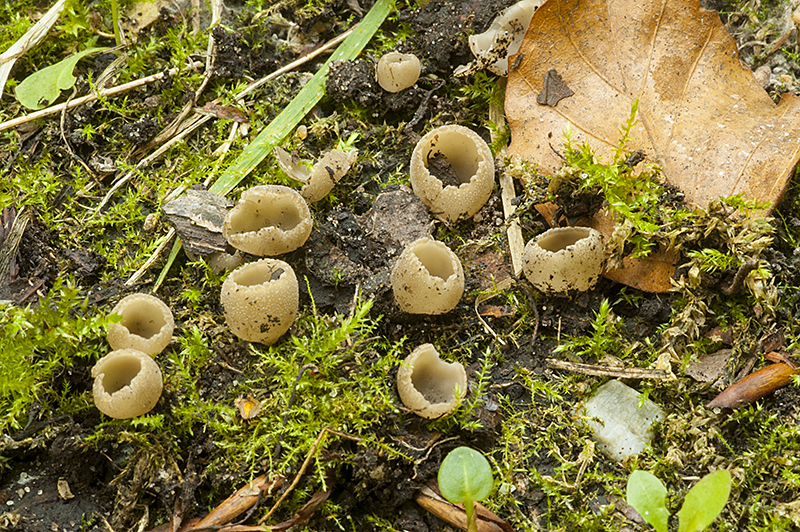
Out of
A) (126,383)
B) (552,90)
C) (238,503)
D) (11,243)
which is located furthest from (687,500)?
(11,243)

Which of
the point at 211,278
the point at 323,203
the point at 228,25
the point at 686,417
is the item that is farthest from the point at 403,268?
the point at 228,25

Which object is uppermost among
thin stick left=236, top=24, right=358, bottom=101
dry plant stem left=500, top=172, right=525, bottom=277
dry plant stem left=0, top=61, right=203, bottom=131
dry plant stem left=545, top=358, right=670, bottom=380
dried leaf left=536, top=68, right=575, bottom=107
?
dried leaf left=536, top=68, right=575, bottom=107

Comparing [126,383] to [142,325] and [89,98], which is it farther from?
[89,98]

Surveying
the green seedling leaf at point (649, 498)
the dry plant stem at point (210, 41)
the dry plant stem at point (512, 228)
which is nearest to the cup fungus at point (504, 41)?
the dry plant stem at point (512, 228)

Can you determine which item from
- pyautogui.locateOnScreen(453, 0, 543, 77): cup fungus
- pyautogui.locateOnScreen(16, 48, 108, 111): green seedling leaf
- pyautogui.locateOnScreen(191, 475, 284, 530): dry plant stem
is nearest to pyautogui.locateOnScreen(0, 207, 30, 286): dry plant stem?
pyautogui.locateOnScreen(16, 48, 108, 111): green seedling leaf

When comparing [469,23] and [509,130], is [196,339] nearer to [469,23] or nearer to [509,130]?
[509,130]

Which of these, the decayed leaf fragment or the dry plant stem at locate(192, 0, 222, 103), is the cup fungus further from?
the dry plant stem at locate(192, 0, 222, 103)
